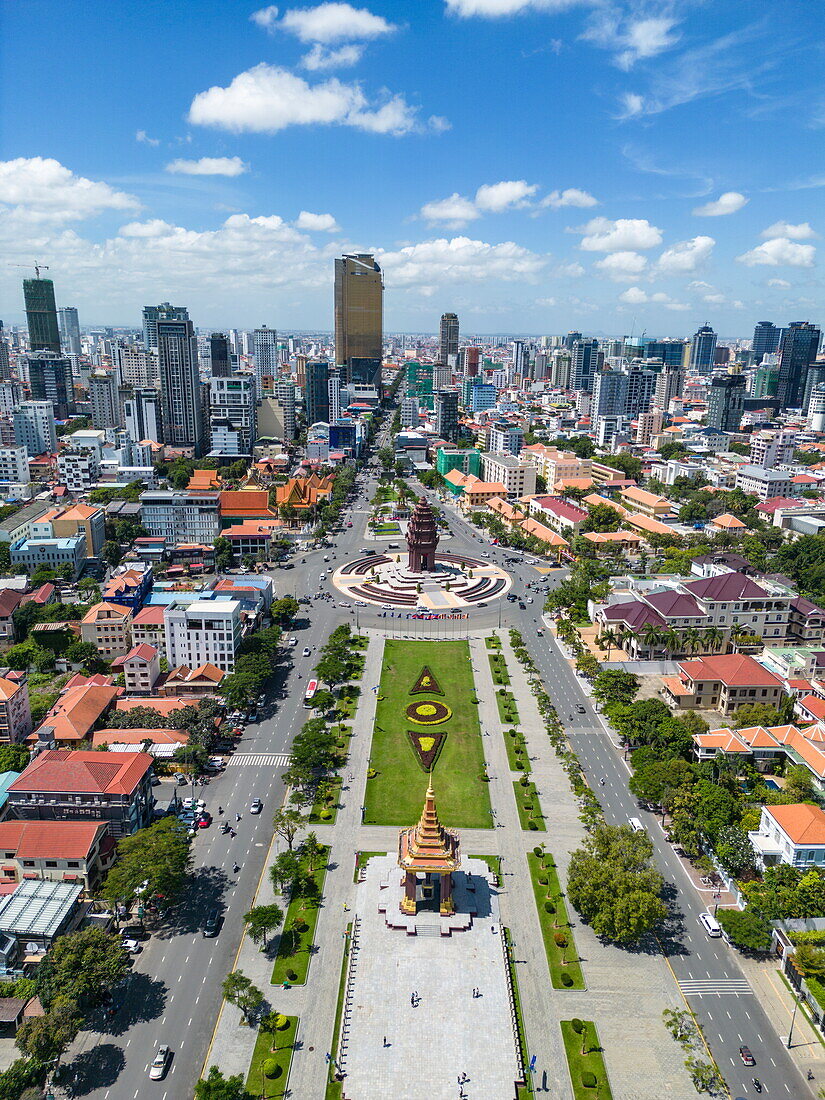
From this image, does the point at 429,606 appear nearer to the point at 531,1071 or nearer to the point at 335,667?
the point at 335,667

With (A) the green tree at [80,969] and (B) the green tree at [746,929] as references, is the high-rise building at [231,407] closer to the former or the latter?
(A) the green tree at [80,969]

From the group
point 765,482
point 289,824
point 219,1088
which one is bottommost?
point 219,1088

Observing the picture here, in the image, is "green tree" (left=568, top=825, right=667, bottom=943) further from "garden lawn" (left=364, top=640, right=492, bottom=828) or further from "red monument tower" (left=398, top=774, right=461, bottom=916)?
"garden lawn" (left=364, top=640, right=492, bottom=828)

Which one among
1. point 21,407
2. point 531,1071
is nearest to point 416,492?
point 21,407

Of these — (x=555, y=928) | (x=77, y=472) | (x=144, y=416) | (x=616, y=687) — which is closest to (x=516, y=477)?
(x=77, y=472)

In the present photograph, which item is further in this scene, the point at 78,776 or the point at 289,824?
the point at 289,824

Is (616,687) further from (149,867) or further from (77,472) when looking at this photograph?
(77,472)

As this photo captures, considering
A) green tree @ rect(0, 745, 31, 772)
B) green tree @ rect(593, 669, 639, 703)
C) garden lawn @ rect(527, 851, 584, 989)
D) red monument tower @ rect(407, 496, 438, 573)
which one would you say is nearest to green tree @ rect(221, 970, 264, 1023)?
garden lawn @ rect(527, 851, 584, 989)
